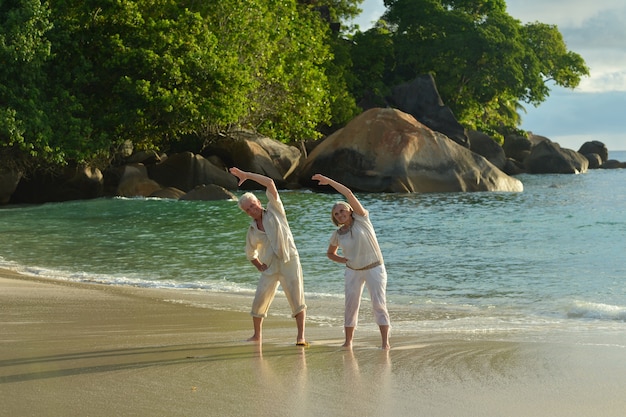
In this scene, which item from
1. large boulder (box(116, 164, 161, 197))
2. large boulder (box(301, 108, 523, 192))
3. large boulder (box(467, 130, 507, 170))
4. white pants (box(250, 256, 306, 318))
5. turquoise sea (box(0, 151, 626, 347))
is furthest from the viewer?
large boulder (box(467, 130, 507, 170))

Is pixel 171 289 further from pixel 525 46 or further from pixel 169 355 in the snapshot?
pixel 525 46

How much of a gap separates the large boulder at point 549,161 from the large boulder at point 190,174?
25511mm

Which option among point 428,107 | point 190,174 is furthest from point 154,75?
point 428,107

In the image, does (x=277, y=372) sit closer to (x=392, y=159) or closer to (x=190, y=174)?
(x=392, y=159)

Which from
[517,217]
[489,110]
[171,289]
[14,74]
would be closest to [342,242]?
[171,289]

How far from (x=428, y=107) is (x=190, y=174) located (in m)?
15.2

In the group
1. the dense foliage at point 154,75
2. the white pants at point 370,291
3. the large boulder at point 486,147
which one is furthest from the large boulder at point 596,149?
the white pants at point 370,291

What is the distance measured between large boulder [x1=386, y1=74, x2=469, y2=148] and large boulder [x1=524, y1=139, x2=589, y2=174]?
1138cm

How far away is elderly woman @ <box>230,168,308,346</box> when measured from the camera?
298 inches

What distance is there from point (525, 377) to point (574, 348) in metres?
1.26

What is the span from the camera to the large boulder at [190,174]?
32.2 m

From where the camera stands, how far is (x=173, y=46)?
1139 inches

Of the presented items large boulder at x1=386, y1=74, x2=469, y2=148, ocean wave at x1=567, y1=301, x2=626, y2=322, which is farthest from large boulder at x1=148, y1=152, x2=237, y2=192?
ocean wave at x1=567, y1=301, x2=626, y2=322

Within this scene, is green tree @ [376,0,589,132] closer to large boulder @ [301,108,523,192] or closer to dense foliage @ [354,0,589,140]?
dense foliage @ [354,0,589,140]
